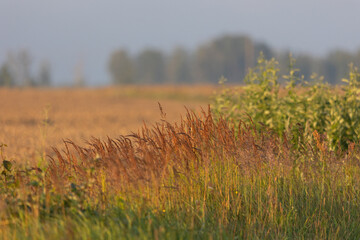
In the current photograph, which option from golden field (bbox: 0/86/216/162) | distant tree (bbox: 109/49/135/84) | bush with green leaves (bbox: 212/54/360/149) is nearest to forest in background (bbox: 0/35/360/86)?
distant tree (bbox: 109/49/135/84)

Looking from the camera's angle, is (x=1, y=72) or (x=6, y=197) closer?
(x=6, y=197)

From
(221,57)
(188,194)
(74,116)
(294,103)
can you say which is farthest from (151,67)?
(188,194)

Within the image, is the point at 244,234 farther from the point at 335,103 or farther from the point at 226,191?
the point at 335,103

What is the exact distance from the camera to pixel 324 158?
532 cm

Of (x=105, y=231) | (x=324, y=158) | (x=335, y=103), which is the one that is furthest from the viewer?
(x=335, y=103)

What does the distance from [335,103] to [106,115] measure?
65.9 ft

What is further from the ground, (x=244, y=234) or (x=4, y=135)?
(x=4, y=135)

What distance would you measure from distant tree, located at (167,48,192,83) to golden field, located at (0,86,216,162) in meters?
83.6

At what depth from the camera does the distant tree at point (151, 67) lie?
13888 cm

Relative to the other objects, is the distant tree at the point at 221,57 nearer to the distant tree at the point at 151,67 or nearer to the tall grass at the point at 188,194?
the distant tree at the point at 151,67

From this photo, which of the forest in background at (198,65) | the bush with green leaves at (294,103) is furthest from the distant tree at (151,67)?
the bush with green leaves at (294,103)

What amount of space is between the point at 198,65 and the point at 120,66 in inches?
1026

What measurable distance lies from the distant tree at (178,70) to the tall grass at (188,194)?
130 m

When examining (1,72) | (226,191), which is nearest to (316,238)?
(226,191)
